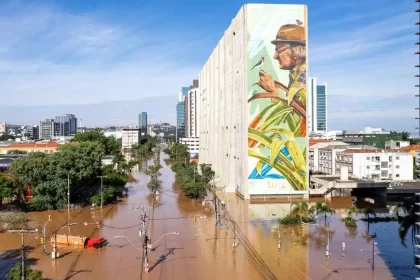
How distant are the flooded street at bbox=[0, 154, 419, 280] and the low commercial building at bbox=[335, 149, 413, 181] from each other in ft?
58.5

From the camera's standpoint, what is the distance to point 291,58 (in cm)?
3900

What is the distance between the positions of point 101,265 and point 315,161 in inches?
1778

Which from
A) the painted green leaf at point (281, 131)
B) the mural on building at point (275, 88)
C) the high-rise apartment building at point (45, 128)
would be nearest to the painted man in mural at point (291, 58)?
the mural on building at point (275, 88)

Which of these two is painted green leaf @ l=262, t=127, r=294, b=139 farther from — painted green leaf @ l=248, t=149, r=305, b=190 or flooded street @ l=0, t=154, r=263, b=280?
flooded street @ l=0, t=154, r=263, b=280

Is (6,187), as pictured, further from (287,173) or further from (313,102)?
(313,102)

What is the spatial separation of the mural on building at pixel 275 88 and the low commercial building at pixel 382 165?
1354cm

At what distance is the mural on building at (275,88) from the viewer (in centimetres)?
3881

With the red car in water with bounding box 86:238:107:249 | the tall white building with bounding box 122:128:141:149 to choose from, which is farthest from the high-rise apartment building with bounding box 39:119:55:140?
the red car in water with bounding box 86:238:107:249

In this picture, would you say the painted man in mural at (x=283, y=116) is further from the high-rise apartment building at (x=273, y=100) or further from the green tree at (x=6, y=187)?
the green tree at (x=6, y=187)

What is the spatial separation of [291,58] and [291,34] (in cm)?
204

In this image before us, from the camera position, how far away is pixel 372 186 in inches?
1674

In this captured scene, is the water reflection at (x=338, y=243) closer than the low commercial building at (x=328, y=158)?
Yes

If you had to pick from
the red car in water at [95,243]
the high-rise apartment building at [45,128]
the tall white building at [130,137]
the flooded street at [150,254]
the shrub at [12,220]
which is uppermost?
the high-rise apartment building at [45,128]

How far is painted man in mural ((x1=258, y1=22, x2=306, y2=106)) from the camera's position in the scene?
3888cm
